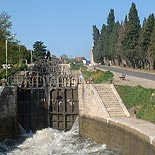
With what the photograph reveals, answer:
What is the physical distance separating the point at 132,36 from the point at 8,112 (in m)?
34.5

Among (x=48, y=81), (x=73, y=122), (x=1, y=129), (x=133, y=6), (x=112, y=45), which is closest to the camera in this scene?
(x=1, y=129)

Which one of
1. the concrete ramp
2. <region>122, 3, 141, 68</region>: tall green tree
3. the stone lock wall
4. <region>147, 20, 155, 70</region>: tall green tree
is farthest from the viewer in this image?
<region>122, 3, 141, 68</region>: tall green tree

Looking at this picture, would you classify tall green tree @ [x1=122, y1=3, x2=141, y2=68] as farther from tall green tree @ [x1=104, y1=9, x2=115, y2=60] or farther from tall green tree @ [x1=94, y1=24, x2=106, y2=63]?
tall green tree @ [x1=94, y1=24, x2=106, y2=63]

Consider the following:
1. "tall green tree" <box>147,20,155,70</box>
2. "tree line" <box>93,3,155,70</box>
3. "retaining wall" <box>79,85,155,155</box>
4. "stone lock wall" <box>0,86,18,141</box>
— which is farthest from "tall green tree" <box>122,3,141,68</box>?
"stone lock wall" <box>0,86,18,141</box>

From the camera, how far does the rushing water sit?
2089 cm

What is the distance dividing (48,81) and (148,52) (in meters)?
24.9

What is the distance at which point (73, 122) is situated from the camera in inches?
1070

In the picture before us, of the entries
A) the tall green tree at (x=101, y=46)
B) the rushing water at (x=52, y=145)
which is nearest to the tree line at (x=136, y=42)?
the tall green tree at (x=101, y=46)

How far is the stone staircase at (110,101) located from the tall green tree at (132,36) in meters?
30.1

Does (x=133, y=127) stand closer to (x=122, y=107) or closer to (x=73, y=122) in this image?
(x=122, y=107)

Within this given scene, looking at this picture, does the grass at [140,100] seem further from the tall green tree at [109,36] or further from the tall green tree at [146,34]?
the tall green tree at [109,36]

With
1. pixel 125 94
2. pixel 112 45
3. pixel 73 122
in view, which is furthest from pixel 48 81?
pixel 112 45

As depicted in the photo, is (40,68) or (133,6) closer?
(40,68)

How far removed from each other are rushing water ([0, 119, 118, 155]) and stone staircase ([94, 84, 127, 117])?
2174 millimetres
